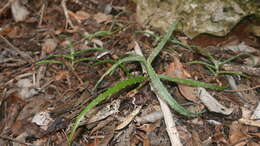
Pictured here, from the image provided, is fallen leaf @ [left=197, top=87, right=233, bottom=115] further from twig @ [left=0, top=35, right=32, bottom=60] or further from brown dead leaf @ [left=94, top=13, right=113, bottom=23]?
twig @ [left=0, top=35, right=32, bottom=60]

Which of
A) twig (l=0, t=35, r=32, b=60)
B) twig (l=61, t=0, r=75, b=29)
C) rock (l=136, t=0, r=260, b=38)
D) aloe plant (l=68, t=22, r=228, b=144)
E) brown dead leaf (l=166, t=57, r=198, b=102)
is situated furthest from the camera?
twig (l=61, t=0, r=75, b=29)

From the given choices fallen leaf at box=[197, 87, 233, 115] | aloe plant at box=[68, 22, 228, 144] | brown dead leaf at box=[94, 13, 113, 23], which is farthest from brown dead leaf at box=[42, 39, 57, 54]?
fallen leaf at box=[197, 87, 233, 115]

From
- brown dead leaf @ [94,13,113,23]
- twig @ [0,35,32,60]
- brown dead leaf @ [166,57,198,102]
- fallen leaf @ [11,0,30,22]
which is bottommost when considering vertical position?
brown dead leaf @ [166,57,198,102]

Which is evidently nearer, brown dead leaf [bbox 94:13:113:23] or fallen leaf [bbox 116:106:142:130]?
fallen leaf [bbox 116:106:142:130]

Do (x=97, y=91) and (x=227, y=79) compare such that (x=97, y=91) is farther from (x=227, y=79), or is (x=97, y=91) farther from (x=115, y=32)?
(x=227, y=79)

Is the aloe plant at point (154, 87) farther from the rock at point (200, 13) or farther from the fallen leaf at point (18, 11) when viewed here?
the fallen leaf at point (18, 11)

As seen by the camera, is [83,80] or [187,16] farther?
[187,16]

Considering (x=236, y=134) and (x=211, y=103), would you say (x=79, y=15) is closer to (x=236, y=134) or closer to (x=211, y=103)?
(x=211, y=103)

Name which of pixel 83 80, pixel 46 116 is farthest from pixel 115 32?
pixel 46 116

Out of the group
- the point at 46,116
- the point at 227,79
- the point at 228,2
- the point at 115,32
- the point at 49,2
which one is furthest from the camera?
the point at 49,2
